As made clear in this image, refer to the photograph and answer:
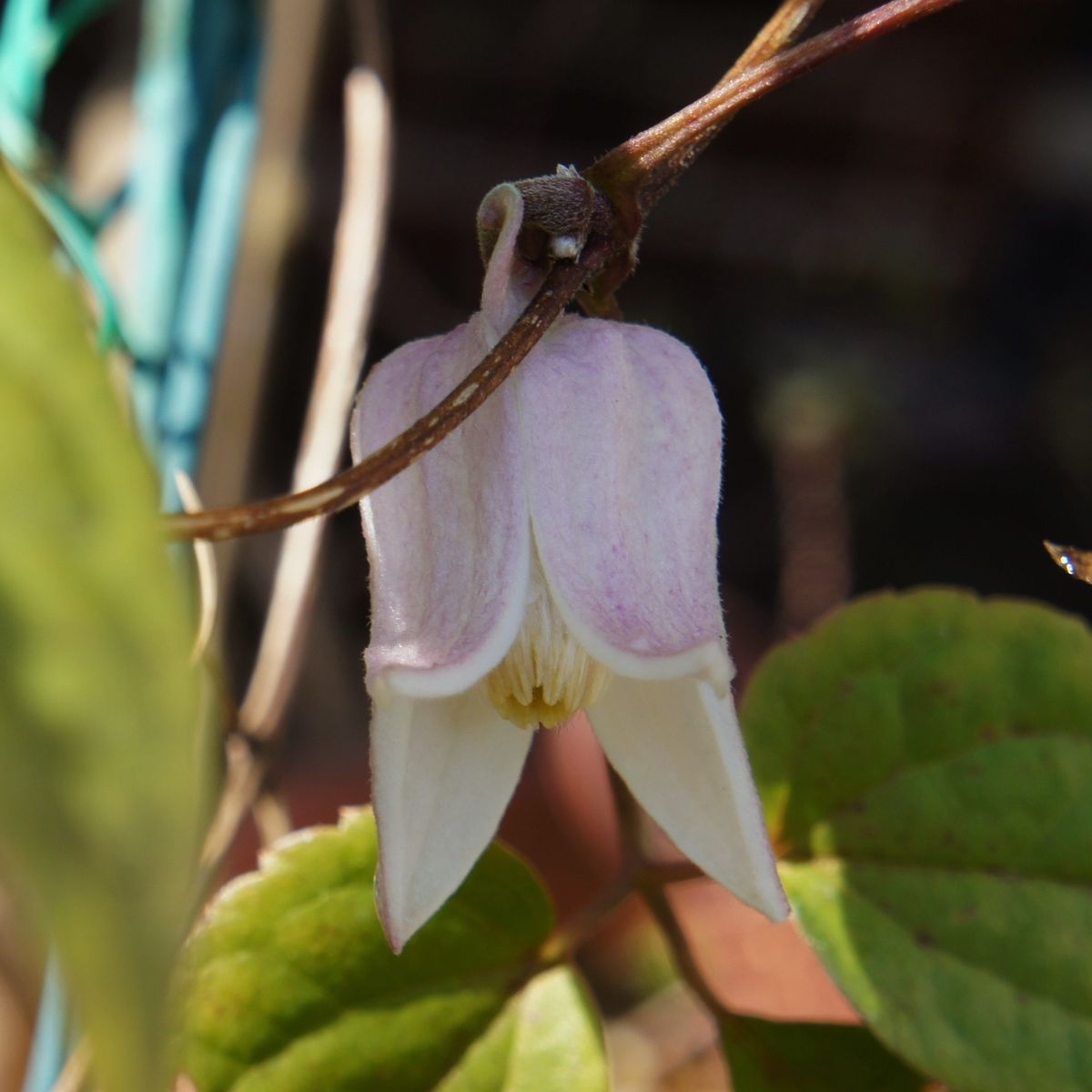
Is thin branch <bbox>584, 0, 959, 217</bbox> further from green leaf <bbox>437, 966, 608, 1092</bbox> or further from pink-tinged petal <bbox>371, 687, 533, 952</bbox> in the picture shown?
green leaf <bbox>437, 966, 608, 1092</bbox>

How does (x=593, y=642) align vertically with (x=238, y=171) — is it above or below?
below

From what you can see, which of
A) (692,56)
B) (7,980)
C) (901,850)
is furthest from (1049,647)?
(692,56)

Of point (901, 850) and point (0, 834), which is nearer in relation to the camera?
point (0, 834)

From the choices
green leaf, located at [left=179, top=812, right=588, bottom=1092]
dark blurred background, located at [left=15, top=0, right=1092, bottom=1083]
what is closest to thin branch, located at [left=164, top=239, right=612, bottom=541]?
green leaf, located at [left=179, top=812, right=588, bottom=1092]

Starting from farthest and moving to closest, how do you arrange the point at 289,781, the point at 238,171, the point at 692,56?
the point at 692,56, the point at 289,781, the point at 238,171

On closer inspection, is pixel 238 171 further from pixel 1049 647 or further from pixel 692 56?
pixel 692 56

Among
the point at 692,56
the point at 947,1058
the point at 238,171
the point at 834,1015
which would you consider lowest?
the point at 834,1015

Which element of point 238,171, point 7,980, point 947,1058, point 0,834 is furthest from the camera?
point 238,171

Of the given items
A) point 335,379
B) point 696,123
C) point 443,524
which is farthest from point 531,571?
point 335,379
